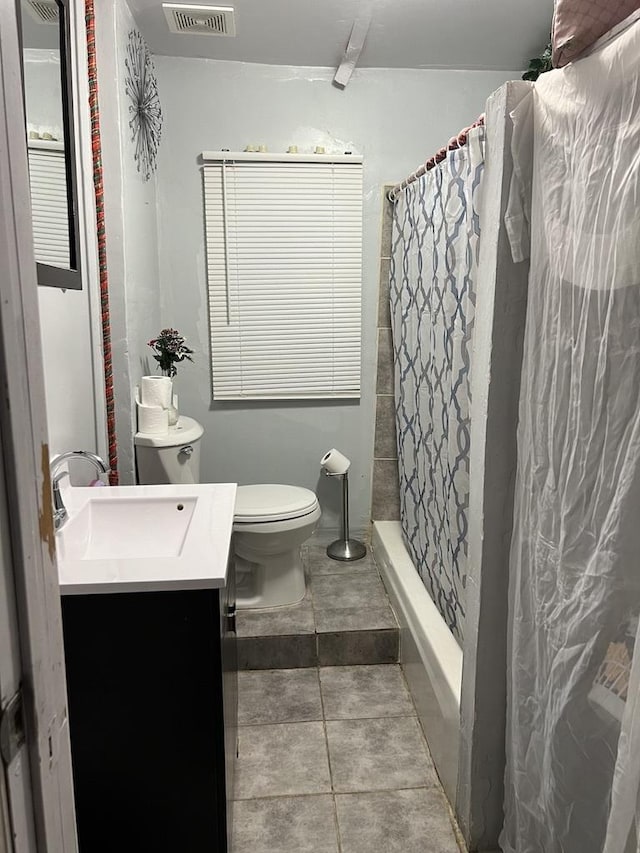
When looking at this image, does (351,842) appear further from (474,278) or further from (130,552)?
(474,278)

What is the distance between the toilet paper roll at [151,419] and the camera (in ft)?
7.48

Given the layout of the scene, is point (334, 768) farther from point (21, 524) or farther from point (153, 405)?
point (21, 524)

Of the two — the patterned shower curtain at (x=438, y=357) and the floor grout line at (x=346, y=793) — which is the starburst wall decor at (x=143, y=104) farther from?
the floor grout line at (x=346, y=793)

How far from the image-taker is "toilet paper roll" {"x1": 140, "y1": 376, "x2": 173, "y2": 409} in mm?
2283

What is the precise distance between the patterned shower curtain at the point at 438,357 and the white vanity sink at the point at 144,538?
0.72m

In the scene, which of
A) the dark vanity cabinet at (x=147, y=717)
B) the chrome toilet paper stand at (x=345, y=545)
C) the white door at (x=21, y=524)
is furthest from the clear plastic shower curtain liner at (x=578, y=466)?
the chrome toilet paper stand at (x=345, y=545)

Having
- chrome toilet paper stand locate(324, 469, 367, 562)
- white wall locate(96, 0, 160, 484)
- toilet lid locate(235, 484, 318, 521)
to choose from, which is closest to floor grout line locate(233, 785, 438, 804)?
toilet lid locate(235, 484, 318, 521)

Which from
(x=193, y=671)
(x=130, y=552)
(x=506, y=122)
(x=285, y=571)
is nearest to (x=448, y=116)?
(x=506, y=122)

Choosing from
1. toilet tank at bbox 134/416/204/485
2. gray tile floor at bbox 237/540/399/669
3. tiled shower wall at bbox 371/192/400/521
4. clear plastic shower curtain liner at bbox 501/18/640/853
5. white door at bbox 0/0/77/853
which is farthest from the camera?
tiled shower wall at bbox 371/192/400/521

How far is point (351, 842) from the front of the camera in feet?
5.59

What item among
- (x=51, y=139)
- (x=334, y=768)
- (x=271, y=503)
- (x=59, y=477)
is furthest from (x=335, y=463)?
(x=51, y=139)

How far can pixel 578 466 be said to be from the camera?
1.16 metres

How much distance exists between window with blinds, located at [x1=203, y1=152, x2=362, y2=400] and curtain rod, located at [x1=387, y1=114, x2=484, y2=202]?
185 mm

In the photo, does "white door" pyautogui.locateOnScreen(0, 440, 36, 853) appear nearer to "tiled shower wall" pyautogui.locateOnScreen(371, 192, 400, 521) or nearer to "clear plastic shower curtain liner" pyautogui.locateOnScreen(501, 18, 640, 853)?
"clear plastic shower curtain liner" pyautogui.locateOnScreen(501, 18, 640, 853)
